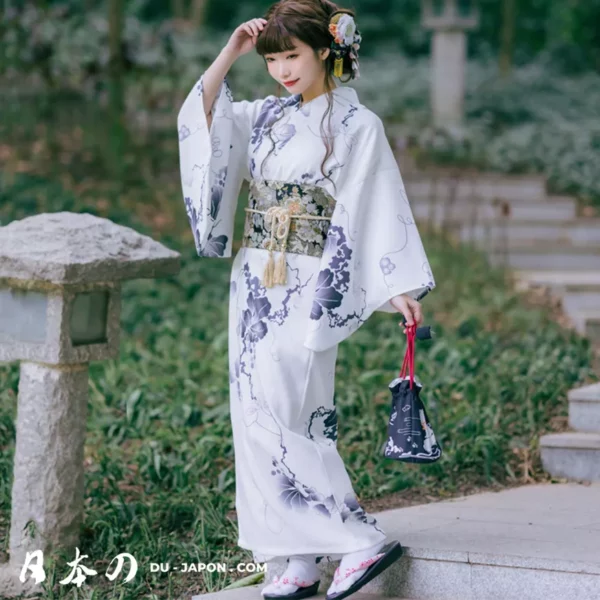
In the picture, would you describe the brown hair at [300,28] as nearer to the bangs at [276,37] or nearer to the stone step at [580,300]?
the bangs at [276,37]

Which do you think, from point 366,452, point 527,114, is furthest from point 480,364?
point 527,114

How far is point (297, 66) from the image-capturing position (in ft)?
10.9

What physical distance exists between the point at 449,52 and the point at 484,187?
7.54ft

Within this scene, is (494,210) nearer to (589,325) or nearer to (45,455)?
(589,325)

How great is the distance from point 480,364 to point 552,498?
161 centimetres

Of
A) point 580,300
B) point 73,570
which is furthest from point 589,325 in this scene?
point 73,570

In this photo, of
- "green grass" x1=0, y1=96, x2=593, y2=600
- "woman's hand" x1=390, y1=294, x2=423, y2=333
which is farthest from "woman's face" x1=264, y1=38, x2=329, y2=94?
"green grass" x1=0, y1=96, x2=593, y2=600

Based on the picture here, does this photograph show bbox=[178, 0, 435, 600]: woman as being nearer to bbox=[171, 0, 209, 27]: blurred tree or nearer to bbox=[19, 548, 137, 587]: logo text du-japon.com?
bbox=[19, 548, 137, 587]: logo text du-japon.com

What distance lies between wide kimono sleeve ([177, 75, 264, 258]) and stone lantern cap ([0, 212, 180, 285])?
433 mm

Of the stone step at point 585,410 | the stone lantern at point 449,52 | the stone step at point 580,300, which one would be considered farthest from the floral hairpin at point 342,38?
the stone lantern at point 449,52

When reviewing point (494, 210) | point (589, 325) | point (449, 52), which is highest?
point (449, 52)

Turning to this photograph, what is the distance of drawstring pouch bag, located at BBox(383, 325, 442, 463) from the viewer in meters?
3.30

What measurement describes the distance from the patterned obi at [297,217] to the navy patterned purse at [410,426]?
1.17 feet

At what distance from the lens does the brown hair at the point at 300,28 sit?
330 cm
